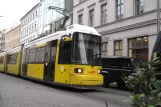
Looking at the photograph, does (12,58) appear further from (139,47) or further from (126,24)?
(139,47)

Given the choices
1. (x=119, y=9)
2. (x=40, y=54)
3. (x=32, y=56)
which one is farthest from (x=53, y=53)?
(x=119, y=9)

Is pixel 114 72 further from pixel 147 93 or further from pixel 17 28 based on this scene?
pixel 17 28

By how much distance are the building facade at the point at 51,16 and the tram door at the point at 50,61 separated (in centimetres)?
2206

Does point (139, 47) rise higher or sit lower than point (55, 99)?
higher

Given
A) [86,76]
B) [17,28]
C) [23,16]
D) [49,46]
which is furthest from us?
[17,28]

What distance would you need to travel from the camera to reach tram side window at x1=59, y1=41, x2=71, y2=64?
575 inches

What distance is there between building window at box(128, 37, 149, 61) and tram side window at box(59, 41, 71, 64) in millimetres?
10205

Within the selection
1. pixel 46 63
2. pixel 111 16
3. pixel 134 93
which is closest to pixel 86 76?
pixel 46 63

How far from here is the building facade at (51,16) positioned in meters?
42.7

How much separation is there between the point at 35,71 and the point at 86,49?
600 centimetres

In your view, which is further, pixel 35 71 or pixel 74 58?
pixel 35 71

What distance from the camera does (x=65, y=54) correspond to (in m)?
14.9

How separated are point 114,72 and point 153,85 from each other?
50.3 feet

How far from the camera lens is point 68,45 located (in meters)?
14.7
